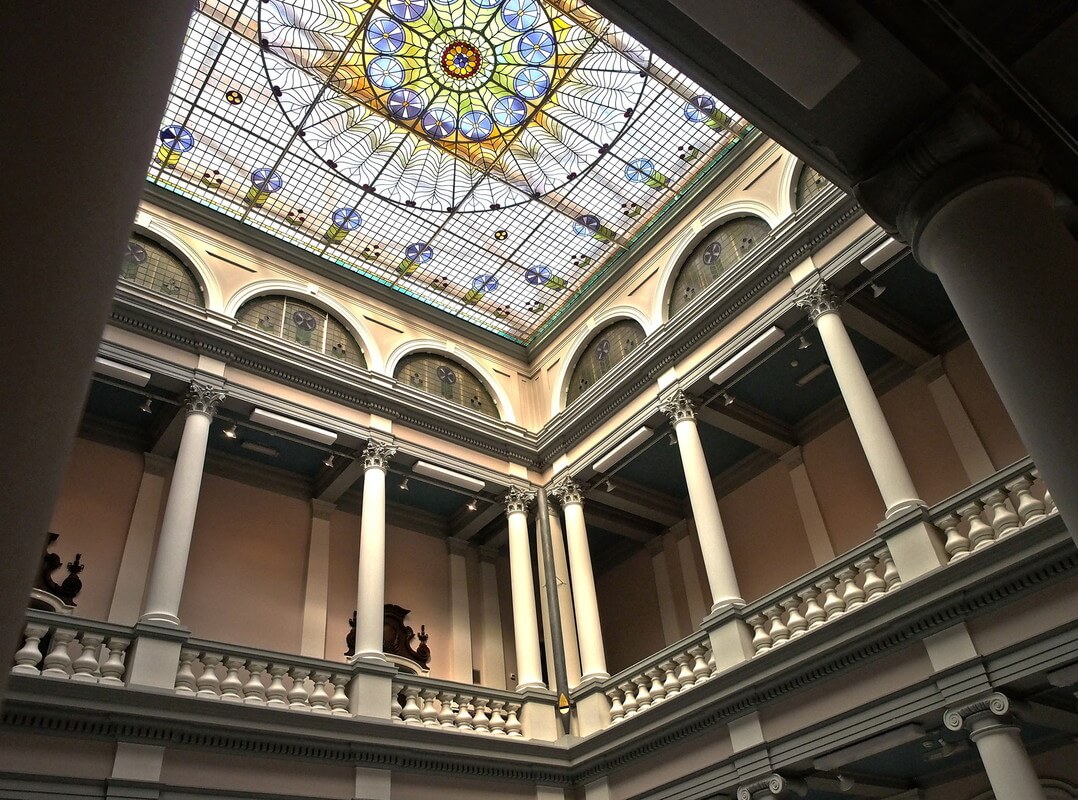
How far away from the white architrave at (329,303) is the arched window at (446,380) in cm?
47

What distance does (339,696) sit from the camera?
388 inches

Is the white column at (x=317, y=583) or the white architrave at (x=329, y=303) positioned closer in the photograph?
the white column at (x=317, y=583)

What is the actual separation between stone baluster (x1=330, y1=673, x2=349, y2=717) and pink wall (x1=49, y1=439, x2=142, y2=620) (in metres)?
2.95

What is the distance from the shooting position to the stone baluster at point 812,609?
29.5 feet

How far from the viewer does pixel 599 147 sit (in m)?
11.7

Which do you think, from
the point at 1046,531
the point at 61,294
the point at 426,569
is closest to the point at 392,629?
the point at 426,569

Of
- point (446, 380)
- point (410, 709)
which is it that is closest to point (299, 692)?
point (410, 709)

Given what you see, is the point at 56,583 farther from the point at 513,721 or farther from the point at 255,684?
the point at 513,721

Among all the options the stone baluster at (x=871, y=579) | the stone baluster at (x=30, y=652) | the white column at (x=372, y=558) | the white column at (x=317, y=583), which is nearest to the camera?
the stone baluster at (x=30, y=652)

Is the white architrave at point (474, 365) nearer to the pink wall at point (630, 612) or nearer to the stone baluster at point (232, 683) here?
the pink wall at point (630, 612)

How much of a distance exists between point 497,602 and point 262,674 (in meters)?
5.38

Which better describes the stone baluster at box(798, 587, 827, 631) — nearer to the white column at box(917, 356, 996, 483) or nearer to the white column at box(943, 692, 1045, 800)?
the white column at box(943, 692, 1045, 800)

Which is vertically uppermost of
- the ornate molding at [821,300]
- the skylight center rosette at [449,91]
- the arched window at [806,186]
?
the skylight center rosette at [449,91]

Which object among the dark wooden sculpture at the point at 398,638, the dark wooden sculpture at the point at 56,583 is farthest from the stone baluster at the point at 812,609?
the dark wooden sculpture at the point at 56,583
